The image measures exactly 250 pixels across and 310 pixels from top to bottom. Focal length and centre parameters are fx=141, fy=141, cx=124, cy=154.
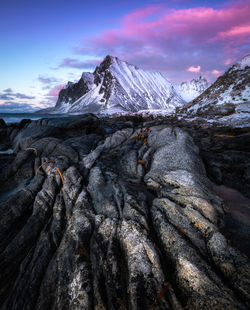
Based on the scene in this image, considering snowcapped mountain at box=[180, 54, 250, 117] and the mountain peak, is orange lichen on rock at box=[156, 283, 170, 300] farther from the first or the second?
the mountain peak

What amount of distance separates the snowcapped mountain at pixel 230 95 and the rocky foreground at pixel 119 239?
1445 inches

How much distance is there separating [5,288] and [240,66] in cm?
7249

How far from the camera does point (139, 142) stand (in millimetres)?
13430

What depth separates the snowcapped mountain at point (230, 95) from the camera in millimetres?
37781

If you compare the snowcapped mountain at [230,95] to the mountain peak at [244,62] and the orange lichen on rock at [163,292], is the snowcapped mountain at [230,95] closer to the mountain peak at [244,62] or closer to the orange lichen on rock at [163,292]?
the mountain peak at [244,62]

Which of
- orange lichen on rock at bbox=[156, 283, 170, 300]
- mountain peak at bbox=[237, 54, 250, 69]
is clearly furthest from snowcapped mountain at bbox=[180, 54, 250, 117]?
orange lichen on rock at bbox=[156, 283, 170, 300]

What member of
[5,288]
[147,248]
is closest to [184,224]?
[147,248]

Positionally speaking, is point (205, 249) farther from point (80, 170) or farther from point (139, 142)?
point (139, 142)

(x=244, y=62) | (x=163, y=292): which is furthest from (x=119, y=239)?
(x=244, y=62)

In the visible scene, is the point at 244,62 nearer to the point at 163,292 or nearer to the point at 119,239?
the point at 119,239

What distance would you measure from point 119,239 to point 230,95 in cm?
5301

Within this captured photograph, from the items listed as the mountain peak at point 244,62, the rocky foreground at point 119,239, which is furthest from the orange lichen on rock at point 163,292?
the mountain peak at point 244,62

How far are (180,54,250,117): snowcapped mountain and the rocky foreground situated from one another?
36692 mm

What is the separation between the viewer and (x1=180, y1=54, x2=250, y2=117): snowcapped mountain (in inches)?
1487
